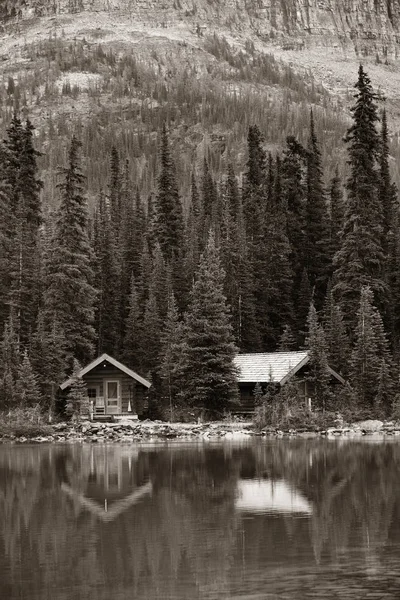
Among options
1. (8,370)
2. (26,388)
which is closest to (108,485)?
(26,388)

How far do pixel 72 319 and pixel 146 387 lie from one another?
6155mm

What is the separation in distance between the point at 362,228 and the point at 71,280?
17056 millimetres

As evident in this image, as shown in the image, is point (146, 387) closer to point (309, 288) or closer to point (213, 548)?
point (309, 288)

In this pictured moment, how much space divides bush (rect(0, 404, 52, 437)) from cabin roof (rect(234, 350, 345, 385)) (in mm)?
10838

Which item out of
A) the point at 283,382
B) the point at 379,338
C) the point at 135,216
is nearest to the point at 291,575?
the point at 283,382

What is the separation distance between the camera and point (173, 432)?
4484cm

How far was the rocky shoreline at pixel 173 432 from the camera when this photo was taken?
1711 inches

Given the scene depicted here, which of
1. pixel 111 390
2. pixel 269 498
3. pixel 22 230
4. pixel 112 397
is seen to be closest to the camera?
pixel 269 498

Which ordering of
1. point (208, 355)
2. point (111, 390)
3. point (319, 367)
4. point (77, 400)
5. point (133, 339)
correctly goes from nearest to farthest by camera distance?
point (77, 400)
point (208, 355)
point (319, 367)
point (111, 390)
point (133, 339)

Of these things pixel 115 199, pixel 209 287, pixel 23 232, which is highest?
pixel 115 199

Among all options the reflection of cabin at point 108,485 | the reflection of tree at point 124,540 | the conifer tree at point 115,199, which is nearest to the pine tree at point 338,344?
the reflection of cabin at point 108,485

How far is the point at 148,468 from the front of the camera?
29.9 meters

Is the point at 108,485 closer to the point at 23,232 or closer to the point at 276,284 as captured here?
the point at 23,232

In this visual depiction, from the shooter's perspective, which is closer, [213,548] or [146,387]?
[213,548]
